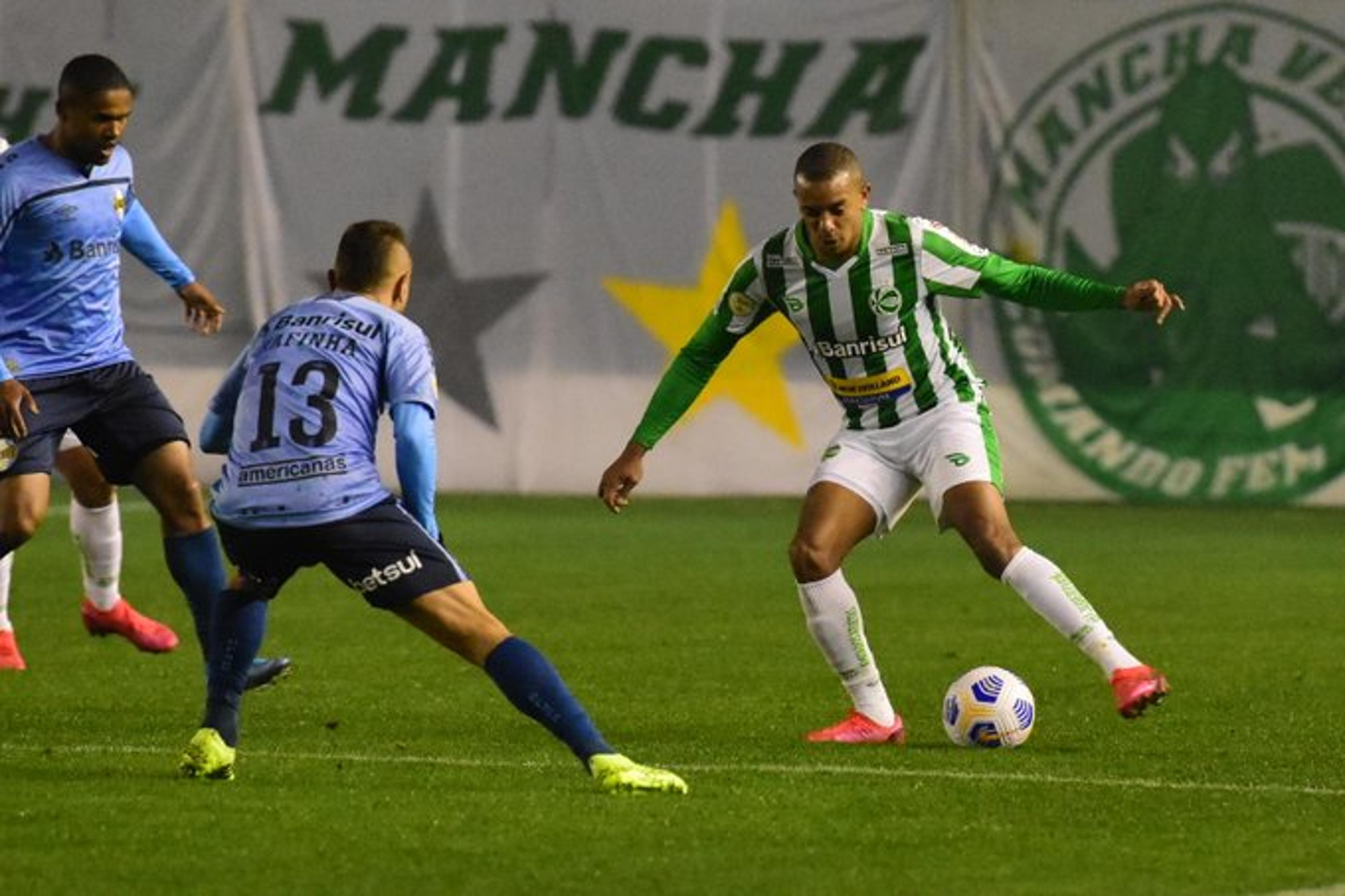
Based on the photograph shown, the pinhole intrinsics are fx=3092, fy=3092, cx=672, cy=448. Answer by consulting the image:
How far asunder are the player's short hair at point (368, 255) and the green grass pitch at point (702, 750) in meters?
1.33

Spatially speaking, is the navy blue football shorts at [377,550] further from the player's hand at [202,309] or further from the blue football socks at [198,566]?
the player's hand at [202,309]

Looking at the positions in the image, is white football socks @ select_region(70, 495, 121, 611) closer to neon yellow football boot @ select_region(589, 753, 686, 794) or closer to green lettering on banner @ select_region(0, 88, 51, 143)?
neon yellow football boot @ select_region(589, 753, 686, 794)

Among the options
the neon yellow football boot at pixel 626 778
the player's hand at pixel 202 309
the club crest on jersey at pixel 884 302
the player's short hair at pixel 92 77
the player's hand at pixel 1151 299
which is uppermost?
the player's short hair at pixel 92 77

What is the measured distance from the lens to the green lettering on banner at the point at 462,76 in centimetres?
1969

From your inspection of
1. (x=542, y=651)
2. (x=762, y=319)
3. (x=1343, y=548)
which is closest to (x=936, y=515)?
(x=762, y=319)

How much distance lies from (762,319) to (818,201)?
0.62m

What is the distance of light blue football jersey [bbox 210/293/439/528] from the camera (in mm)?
7895

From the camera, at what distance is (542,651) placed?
11.9m

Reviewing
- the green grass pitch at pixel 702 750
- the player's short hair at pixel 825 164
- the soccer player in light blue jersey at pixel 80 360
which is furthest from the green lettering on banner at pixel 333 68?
the player's short hair at pixel 825 164

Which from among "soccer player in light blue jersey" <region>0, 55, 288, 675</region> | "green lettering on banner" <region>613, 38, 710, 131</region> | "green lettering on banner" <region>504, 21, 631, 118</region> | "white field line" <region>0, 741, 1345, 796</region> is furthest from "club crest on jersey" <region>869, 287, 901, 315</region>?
"green lettering on banner" <region>504, 21, 631, 118</region>

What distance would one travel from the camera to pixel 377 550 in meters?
7.88

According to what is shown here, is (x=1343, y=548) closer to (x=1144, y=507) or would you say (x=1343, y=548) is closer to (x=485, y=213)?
(x=1144, y=507)

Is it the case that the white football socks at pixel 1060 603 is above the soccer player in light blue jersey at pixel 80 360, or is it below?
below

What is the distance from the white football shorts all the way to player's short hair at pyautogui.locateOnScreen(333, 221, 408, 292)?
200 centimetres
